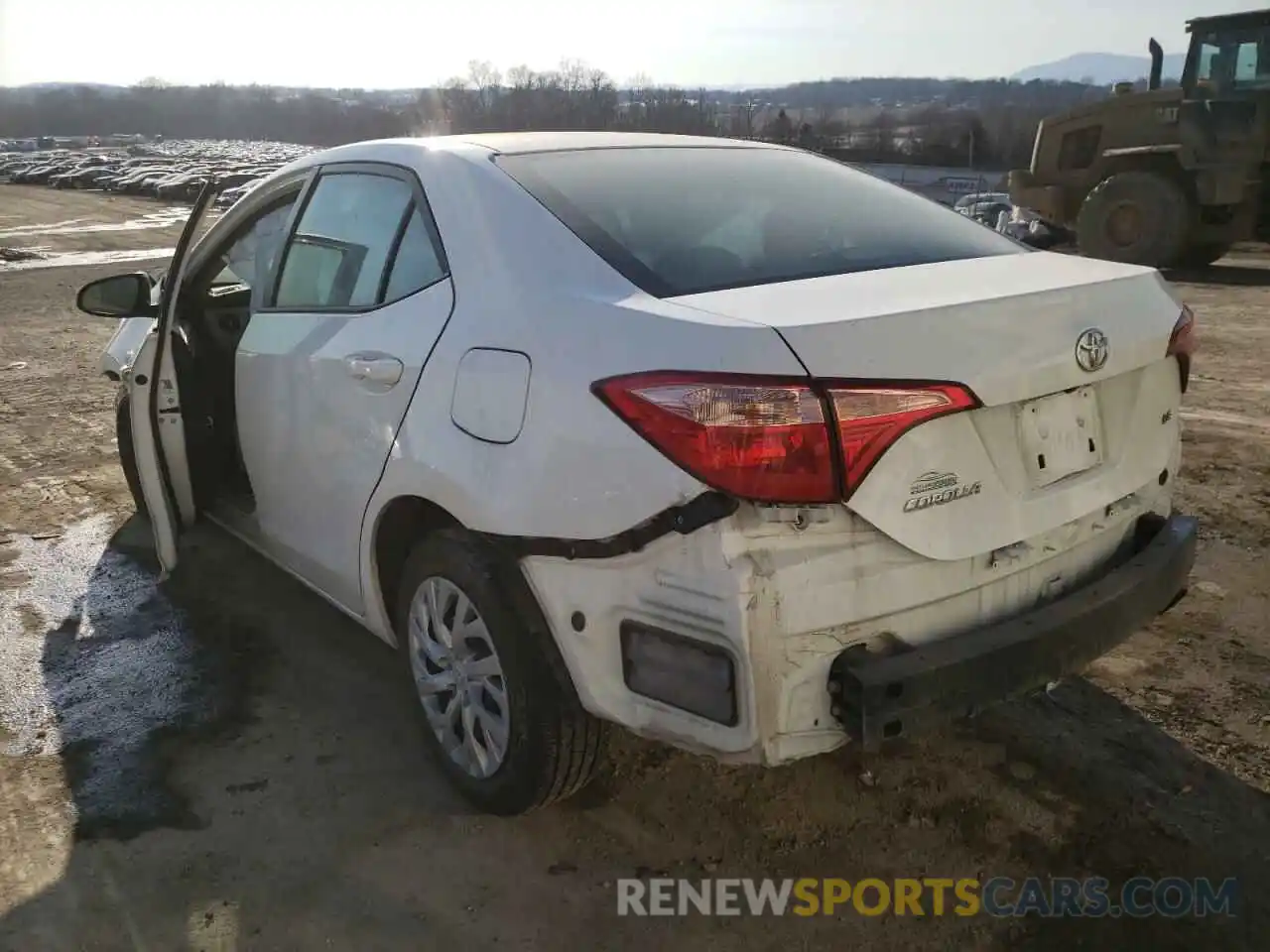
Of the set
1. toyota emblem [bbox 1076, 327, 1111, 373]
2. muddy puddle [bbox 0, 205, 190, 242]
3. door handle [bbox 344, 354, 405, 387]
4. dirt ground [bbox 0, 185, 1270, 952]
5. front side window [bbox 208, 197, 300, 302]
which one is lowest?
muddy puddle [bbox 0, 205, 190, 242]

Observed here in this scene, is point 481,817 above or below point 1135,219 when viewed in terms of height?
below

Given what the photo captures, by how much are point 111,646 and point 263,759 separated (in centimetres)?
105

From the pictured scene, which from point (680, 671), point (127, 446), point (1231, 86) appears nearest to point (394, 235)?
point (680, 671)

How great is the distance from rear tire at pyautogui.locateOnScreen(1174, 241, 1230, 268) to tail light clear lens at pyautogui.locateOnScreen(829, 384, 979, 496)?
1201cm

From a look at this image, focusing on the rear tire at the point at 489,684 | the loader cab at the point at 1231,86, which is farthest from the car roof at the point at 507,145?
the loader cab at the point at 1231,86

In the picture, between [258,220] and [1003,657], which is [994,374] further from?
[258,220]

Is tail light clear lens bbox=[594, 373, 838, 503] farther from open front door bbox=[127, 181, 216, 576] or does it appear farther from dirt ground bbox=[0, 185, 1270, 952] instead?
open front door bbox=[127, 181, 216, 576]

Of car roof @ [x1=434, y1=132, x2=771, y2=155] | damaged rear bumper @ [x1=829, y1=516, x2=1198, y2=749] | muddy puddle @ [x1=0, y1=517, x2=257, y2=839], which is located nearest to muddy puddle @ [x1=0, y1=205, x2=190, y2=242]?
muddy puddle @ [x1=0, y1=517, x2=257, y2=839]

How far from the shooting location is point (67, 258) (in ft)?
53.6

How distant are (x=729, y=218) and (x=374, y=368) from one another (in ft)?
3.19

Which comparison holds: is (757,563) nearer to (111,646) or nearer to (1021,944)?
(1021,944)

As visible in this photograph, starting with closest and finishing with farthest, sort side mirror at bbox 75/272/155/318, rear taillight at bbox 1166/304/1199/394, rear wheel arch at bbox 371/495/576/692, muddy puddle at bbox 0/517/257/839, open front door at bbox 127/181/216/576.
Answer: rear wheel arch at bbox 371/495/576/692, rear taillight at bbox 1166/304/1199/394, muddy puddle at bbox 0/517/257/839, open front door at bbox 127/181/216/576, side mirror at bbox 75/272/155/318

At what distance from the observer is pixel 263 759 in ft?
9.63

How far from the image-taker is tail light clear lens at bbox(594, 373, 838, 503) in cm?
191
